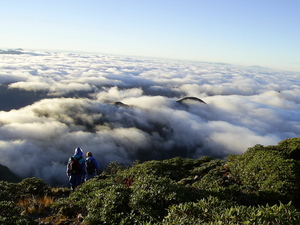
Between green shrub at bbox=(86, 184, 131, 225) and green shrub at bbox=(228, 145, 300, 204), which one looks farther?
green shrub at bbox=(228, 145, 300, 204)

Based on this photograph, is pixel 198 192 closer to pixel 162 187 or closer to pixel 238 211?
pixel 162 187

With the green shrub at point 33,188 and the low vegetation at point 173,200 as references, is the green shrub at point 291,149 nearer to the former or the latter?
the low vegetation at point 173,200

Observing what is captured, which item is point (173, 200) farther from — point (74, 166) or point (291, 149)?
point (291, 149)

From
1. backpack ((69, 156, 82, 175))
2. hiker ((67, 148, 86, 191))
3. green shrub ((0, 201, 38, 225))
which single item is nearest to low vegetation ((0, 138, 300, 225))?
green shrub ((0, 201, 38, 225))

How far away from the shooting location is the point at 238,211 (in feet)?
17.1

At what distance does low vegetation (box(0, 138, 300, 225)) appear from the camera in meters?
5.50

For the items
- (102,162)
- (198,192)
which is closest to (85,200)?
(198,192)

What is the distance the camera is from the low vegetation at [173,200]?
550 cm

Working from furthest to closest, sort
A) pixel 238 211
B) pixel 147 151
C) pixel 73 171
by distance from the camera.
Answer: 1. pixel 147 151
2. pixel 73 171
3. pixel 238 211

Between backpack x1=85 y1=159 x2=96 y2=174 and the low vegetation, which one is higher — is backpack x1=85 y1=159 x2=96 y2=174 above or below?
below

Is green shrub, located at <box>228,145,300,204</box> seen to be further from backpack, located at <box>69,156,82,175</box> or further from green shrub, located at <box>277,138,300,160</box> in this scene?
backpack, located at <box>69,156,82,175</box>

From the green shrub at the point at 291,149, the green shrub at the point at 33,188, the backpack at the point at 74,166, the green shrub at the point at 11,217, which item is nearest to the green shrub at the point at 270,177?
the green shrub at the point at 291,149

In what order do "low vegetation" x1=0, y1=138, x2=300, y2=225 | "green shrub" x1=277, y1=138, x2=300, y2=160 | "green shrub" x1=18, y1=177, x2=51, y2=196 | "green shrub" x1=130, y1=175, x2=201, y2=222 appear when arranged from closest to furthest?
"low vegetation" x1=0, y1=138, x2=300, y2=225 → "green shrub" x1=130, y1=175, x2=201, y2=222 → "green shrub" x1=18, y1=177, x2=51, y2=196 → "green shrub" x1=277, y1=138, x2=300, y2=160

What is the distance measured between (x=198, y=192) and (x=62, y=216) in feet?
17.4
